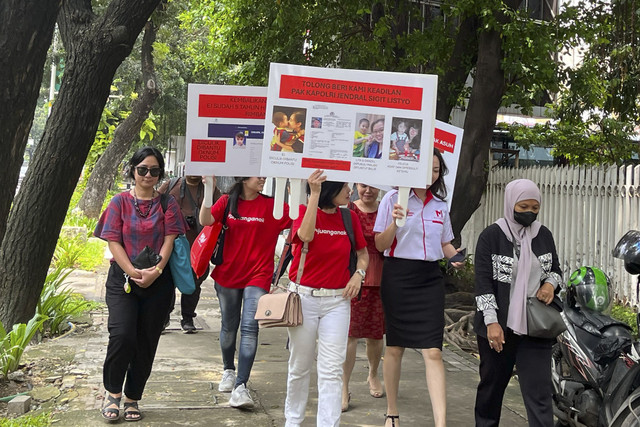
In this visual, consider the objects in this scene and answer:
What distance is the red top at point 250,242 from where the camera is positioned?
19.5 feet

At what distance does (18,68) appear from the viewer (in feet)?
15.6

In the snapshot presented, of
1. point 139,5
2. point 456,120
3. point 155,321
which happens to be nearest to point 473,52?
point 139,5

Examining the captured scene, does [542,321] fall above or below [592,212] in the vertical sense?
below

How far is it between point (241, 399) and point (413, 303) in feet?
4.96

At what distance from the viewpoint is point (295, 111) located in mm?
4719

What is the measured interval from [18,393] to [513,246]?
161 inches

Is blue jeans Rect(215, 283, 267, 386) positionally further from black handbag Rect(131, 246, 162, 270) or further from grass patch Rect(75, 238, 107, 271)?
grass patch Rect(75, 238, 107, 271)

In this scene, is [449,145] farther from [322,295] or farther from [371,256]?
[322,295]

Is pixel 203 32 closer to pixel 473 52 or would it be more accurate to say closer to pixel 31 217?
pixel 473 52

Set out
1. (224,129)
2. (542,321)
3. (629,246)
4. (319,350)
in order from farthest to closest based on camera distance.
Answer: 1. (224,129)
2. (319,350)
3. (629,246)
4. (542,321)

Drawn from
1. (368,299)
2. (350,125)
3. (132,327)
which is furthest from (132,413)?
(350,125)

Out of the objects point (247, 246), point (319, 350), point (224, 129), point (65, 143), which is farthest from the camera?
point (65, 143)

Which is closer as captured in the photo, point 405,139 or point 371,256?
point 405,139

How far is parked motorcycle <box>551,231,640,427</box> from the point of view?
432 cm
